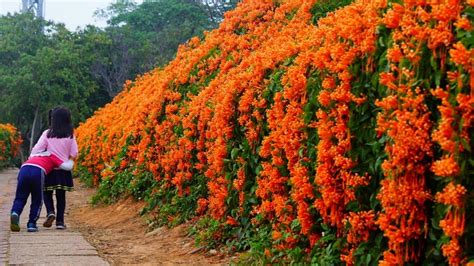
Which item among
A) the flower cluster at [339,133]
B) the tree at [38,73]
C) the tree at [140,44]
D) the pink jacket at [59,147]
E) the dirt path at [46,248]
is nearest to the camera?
the flower cluster at [339,133]

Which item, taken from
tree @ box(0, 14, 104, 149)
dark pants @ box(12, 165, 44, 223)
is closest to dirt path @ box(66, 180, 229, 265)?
dark pants @ box(12, 165, 44, 223)

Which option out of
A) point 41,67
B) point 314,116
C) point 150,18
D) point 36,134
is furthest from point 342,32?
point 150,18

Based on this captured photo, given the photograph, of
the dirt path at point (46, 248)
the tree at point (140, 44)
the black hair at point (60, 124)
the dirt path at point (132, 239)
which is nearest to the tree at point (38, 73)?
the tree at point (140, 44)

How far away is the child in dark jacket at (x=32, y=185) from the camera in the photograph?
816 centimetres

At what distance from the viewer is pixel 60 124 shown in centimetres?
870

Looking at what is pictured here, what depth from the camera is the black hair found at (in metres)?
8.65

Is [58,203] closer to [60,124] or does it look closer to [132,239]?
[60,124]

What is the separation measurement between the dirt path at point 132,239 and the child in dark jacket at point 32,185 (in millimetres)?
665

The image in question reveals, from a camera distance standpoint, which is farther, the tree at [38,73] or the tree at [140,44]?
the tree at [140,44]

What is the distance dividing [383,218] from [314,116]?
4.58ft

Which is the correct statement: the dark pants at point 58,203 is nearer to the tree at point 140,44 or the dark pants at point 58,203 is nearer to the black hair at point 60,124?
the black hair at point 60,124

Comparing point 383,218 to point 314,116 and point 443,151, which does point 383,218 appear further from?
point 314,116

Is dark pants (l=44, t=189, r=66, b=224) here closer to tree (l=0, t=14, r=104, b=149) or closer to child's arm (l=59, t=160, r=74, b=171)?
child's arm (l=59, t=160, r=74, b=171)

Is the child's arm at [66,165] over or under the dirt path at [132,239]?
over
